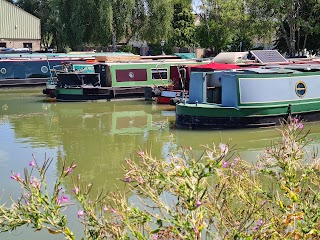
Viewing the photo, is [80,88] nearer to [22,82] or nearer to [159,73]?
[159,73]

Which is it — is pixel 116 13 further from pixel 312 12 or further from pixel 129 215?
pixel 129 215

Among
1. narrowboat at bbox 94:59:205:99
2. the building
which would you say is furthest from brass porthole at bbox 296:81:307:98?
the building

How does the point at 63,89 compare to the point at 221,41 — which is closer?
the point at 63,89

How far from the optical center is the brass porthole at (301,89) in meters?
12.5

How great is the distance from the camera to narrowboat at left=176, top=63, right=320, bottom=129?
11.8 meters

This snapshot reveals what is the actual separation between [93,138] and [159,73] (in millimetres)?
7724

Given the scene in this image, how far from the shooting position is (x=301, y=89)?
41.2 ft

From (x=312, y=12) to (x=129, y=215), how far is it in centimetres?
2533

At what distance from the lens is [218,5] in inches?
1288

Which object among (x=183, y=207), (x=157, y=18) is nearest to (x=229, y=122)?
(x=183, y=207)

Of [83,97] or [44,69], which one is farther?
[44,69]

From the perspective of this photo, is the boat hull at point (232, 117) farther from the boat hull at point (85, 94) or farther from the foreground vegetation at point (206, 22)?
the foreground vegetation at point (206, 22)

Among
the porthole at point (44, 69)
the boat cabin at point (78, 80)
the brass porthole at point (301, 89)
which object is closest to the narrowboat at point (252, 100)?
the brass porthole at point (301, 89)

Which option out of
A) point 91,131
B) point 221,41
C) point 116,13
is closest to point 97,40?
point 116,13
